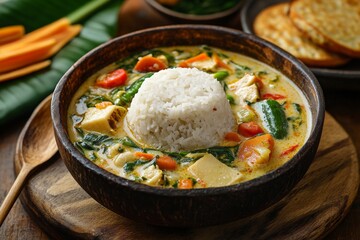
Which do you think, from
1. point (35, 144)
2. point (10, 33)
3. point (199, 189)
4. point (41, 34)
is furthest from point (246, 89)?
point (10, 33)

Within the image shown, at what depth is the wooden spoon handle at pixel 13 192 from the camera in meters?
3.07

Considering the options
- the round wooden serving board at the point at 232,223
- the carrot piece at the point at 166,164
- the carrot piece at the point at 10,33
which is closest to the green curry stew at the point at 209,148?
the carrot piece at the point at 166,164

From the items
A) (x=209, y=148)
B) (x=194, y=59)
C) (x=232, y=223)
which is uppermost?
(x=194, y=59)

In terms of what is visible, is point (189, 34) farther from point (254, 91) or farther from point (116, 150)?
point (116, 150)

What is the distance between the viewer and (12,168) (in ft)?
12.7

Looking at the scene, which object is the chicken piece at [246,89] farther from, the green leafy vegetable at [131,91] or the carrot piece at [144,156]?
the carrot piece at [144,156]

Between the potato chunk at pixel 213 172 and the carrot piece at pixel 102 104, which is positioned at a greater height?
the carrot piece at pixel 102 104

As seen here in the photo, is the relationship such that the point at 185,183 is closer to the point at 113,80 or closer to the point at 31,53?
the point at 113,80

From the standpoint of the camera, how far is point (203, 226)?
281 centimetres

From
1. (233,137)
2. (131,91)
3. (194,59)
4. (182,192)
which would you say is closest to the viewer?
(182,192)

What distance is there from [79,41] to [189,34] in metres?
1.43

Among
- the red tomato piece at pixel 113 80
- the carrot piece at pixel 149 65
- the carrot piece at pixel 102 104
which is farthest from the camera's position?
the carrot piece at pixel 149 65

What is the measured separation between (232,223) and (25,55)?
247 centimetres

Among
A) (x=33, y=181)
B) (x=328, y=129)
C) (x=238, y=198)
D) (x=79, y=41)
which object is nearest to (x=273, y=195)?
(x=238, y=198)
